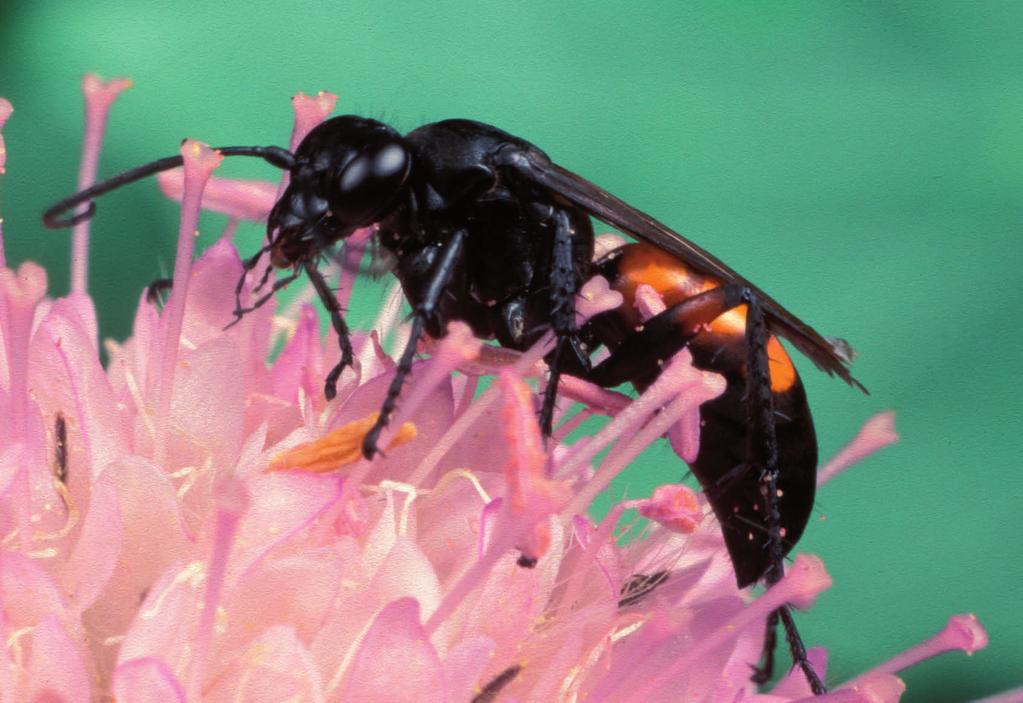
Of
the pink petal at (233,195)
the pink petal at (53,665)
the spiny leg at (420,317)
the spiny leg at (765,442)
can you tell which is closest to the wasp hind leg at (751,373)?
the spiny leg at (765,442)

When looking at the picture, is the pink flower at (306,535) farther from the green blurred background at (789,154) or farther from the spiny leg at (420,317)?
the green blurred background at (789,154)

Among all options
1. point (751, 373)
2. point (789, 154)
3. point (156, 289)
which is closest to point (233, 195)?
point (156, 289)

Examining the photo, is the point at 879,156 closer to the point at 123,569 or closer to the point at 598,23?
the point at 598,23

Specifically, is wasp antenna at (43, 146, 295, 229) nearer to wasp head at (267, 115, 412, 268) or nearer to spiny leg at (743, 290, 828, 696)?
wasp head at (267, 115, 412, 268)

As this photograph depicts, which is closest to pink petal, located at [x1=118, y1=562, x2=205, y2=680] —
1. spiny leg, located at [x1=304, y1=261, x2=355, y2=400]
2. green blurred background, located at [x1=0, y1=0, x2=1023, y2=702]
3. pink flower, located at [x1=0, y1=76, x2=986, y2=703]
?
pink flower, located at [x1=0, y1=76, x2=986, y2=703]

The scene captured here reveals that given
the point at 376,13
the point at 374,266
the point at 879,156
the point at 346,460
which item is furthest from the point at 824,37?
the point at 346,460

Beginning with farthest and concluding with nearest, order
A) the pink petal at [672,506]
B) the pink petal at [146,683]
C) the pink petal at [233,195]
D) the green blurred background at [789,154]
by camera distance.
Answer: the green blurred background at [789,154]
the pink petal at [233,195]
the pink petal at [672,506]
the pink petal at [146,683]
